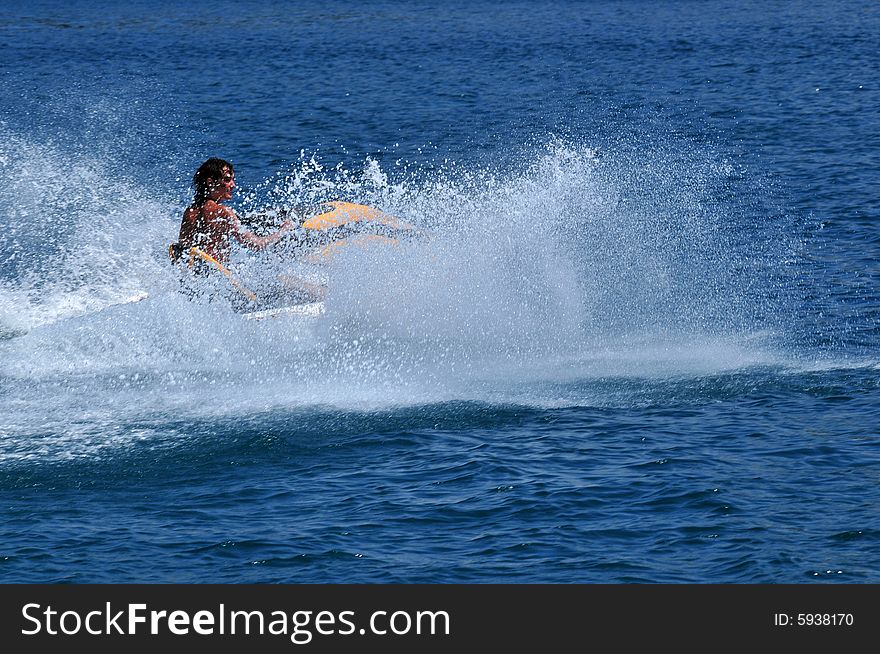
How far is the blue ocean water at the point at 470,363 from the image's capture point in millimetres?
10992

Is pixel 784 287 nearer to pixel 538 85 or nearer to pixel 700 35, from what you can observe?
pixel 538 85

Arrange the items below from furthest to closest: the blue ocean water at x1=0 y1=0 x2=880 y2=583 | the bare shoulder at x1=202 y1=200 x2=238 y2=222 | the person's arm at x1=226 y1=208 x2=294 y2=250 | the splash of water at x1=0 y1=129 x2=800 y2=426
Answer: the person's arm at x1=226 y1=208 x2=294 y2=250
the bare shoulder at x1=202 y1=200 x2=238 y2=222
the splash of water at x1=0 y1=129 x2=800 y2=426
the blue ocean water at x1=0 y1=0 x2=880 y2=583

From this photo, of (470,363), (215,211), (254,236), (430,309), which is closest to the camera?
(470,363)

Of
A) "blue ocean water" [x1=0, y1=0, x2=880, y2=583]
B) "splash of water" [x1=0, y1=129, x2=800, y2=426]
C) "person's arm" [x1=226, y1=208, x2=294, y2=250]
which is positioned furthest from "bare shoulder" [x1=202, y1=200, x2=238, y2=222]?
"splash of water" [x1=0, y1=129, x2=800, y2=426]

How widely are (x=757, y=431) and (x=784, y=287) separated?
20.6ft

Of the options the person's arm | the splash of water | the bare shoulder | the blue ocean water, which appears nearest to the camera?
the blue ocean water

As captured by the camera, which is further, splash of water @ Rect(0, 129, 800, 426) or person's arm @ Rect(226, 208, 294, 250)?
person's arm @ Rect(226, 208, 294, 250)

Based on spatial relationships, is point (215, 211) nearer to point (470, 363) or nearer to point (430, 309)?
point (430, 309)

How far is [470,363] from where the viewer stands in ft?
51.3

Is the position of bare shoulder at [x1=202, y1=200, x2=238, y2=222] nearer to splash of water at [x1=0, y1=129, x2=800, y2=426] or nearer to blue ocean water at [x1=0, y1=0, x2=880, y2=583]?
blue ocean water at [x1=0, y1=0, x2=880, y2=583]

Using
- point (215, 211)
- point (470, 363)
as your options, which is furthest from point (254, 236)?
point (470, 363)

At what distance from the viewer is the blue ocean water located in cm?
1099

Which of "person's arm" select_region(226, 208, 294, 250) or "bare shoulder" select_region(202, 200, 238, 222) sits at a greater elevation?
"bare shoulder" select_region(202, 200, 238, 222)

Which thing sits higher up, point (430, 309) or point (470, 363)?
point (430, 309)
